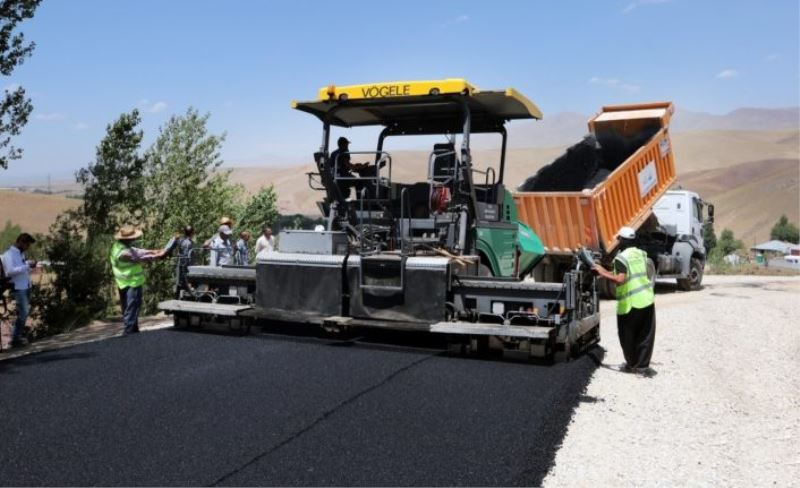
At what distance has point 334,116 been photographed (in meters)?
6.61

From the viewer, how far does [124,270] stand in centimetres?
695

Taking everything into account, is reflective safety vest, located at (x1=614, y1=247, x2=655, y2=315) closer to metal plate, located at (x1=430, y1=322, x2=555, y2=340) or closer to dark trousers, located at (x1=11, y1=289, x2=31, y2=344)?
metal plate, located at (x1=430, y1=322, x2=555, y2=340)

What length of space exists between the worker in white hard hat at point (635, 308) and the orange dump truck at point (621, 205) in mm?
4232

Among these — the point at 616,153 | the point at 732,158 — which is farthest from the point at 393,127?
the point at 732,158

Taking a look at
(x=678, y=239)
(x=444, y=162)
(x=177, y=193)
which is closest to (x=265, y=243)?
(x=177, y=193)

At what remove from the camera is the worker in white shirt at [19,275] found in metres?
7.45

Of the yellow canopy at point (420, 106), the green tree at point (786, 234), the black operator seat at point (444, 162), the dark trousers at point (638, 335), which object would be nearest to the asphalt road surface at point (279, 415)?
the dark trousers at point (638, 335)

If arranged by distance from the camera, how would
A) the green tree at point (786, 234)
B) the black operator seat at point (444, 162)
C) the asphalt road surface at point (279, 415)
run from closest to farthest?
the asphalt road surface at point (279, 415) → the black operator seat at point (444, 162) → the green tree at point (786, 234)

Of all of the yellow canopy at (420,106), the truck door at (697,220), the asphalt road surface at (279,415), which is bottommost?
the asphalt road surface at (279,415)

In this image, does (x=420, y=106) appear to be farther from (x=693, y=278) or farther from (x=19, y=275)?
(x=693, y=278)

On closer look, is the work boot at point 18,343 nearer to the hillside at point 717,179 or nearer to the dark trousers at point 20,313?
the dark trousers at point 20,313

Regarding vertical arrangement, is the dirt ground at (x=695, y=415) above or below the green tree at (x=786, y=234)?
below

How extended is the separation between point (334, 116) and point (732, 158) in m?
113

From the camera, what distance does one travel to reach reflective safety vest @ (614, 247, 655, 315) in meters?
5.79
